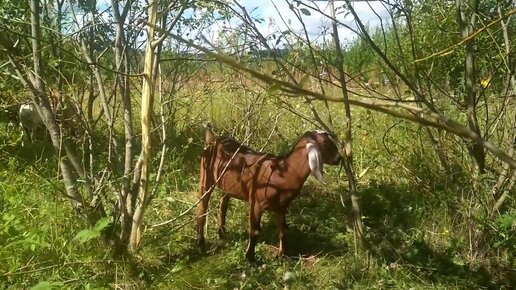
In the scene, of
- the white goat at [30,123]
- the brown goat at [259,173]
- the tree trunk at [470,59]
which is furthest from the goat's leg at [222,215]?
the white goat at [30,123]

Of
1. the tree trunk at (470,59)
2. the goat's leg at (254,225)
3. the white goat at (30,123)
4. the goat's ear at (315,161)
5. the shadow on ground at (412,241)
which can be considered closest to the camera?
the tree trunk at (470,59)

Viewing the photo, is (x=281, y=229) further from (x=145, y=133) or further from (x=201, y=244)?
(x=145, y=133)

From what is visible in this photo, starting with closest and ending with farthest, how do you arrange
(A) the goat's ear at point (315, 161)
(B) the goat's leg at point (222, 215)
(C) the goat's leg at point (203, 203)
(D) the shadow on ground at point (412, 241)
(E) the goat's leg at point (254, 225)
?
1. (A) the goat's ear at point (315, 161)
2. (D) the shadow on ground at point (412, 241)
3. (E) the goat's leg at point (254, 225)
4. (C) the goat's leg at point (203, 203)
5. (B) the goat's leg at point (222, 215)

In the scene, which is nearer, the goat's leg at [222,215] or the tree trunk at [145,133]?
the tree trunk at [145,133]

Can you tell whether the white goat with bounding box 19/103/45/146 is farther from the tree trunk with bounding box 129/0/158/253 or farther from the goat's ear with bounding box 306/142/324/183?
the goat's ear with bounding box 306/142/324/183

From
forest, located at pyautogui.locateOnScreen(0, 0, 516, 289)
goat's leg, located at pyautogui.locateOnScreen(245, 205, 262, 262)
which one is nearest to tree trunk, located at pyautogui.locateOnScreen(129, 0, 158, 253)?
forest, located at pyautogui.locateOnScreen(0, 0, 516, 289)

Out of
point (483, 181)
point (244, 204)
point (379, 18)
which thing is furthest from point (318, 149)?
point (244, 204)

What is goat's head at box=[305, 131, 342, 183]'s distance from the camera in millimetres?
3527

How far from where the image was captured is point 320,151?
358cm

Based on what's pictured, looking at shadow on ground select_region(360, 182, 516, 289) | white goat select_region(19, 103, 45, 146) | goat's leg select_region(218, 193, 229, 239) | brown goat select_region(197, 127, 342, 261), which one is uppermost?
white goat select_region(19, 103, 45, 146)

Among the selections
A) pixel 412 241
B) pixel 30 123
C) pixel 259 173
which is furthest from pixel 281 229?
pixel 30 123

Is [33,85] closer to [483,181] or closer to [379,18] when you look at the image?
[379,18]

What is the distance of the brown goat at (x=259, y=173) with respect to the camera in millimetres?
3609

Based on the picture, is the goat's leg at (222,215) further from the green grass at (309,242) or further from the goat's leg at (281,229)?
the goat's leg at (281,229)
